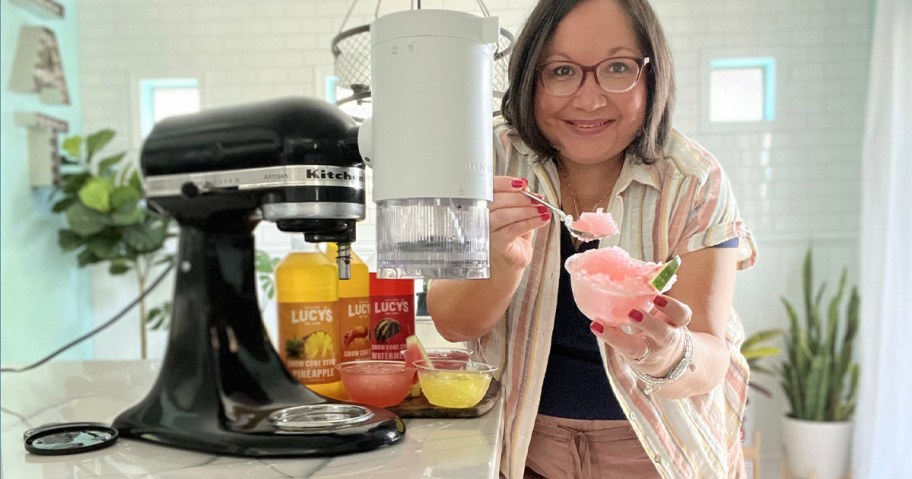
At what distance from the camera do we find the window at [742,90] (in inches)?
83.3

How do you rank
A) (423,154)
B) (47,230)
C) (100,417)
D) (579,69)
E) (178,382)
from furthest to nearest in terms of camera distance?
(47,230) → (579,69) → (100,417) → (178,382) → (423,154)

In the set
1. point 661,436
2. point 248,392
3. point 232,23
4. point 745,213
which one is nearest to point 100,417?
point 248,392

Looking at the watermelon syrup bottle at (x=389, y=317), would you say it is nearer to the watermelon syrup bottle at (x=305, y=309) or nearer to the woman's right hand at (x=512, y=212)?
the watermelon syrup bottle at (x=305, y=309)

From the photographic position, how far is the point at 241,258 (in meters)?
0.68

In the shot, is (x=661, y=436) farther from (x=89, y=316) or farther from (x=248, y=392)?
(x=89, y=316)

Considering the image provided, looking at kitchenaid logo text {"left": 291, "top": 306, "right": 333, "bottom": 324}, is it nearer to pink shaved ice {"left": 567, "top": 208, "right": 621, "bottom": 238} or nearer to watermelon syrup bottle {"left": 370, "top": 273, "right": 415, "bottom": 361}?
watermelon syrup bottle {"left": 370, "top": 273, "right": 415, "bottom": 361}

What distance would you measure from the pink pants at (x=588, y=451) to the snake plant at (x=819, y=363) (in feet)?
6.31

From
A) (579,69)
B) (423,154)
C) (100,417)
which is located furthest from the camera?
(579,69)

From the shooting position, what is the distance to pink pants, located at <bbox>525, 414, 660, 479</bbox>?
39.8 inches

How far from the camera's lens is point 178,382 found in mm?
650

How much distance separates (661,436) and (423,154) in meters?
0.69

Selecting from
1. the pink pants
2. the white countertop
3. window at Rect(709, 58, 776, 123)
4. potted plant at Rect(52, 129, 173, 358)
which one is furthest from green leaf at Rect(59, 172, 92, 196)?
window at Rect(709, 58, 776, 123)

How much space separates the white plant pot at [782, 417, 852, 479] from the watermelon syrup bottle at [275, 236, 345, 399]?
247 centimetres

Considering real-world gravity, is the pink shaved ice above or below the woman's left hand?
above
